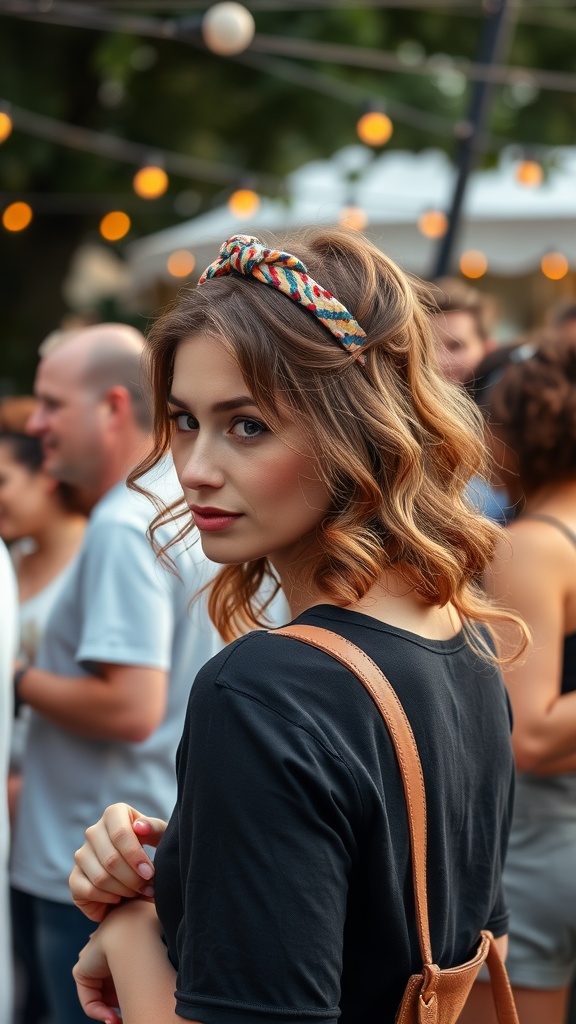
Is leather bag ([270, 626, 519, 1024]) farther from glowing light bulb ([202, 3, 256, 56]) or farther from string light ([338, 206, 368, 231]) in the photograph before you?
string light ([338, 206, 368, 231])

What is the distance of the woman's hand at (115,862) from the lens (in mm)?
1404

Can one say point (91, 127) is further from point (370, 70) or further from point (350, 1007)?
point (350, 1007)

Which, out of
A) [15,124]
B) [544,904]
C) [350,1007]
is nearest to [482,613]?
[350,1007]

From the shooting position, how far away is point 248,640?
1.22 m

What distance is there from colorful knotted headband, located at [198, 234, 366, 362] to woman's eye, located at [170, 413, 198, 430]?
0.19 m

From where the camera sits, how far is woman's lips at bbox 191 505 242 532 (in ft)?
4.44

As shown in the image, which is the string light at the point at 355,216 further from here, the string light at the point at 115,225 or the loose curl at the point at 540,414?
the loose curl at the point at 540,414

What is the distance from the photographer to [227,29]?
15.3ft

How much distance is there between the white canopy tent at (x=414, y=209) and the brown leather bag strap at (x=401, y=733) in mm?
5434

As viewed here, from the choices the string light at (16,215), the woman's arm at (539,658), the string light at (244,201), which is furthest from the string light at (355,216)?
the woman's arm at (539,658)

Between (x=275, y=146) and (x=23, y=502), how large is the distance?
5954mm

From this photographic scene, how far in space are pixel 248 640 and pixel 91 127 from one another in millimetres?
8795

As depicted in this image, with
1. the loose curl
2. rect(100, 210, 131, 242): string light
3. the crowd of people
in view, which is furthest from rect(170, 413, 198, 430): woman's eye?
rect(100, 210, 131, 242): string light

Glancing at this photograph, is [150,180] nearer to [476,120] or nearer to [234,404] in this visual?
[476,120]
